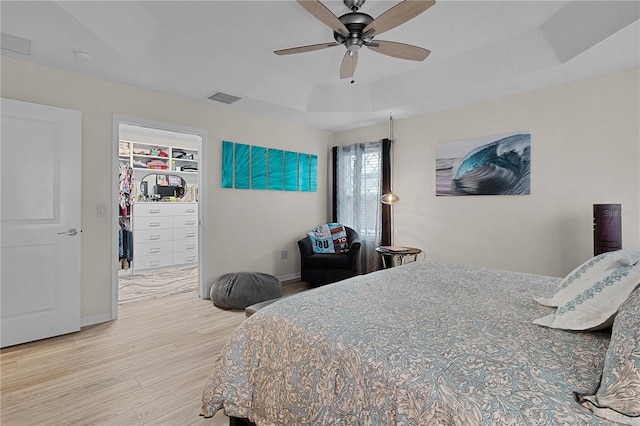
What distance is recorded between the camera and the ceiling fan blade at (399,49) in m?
2.23

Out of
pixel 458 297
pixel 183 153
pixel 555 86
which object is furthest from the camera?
pixel 183 153

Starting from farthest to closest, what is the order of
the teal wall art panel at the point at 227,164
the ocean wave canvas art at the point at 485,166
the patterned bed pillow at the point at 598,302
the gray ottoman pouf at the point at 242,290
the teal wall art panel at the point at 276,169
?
the teal wall art panel at the point at 276,169 → the teal wall art panel at the point at 227,164 → the gray ottoman pouf at the point at 242,290 → the ocean wave canvas art at the point at 485,166 → the patterned bed pillow at the point at 598,302

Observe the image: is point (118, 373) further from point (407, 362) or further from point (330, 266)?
point (330, 266)

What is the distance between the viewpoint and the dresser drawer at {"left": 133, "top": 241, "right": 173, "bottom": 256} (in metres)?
5.41

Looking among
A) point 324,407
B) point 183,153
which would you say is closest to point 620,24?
point 324,407

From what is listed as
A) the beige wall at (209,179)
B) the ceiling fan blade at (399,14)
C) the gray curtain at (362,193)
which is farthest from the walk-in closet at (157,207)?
the ceiling fan blade at (399,14)

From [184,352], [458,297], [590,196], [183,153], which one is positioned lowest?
[184,352]

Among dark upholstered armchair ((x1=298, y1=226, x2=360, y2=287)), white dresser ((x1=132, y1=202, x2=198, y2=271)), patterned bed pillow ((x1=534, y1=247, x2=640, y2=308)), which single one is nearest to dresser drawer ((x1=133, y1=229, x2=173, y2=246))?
white dresser ((x1=132, y1=202, x2=198, y2=271))

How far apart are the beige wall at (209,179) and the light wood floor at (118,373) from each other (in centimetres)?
56

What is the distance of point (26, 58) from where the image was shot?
2.71m

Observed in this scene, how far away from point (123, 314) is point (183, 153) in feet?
12.1

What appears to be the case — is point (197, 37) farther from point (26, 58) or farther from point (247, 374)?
point (247, 374)

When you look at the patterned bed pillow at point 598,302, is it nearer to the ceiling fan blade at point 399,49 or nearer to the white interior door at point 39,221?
the ceiling fan blade at point 399,49

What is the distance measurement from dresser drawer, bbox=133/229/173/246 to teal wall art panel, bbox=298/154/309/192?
2.70m
